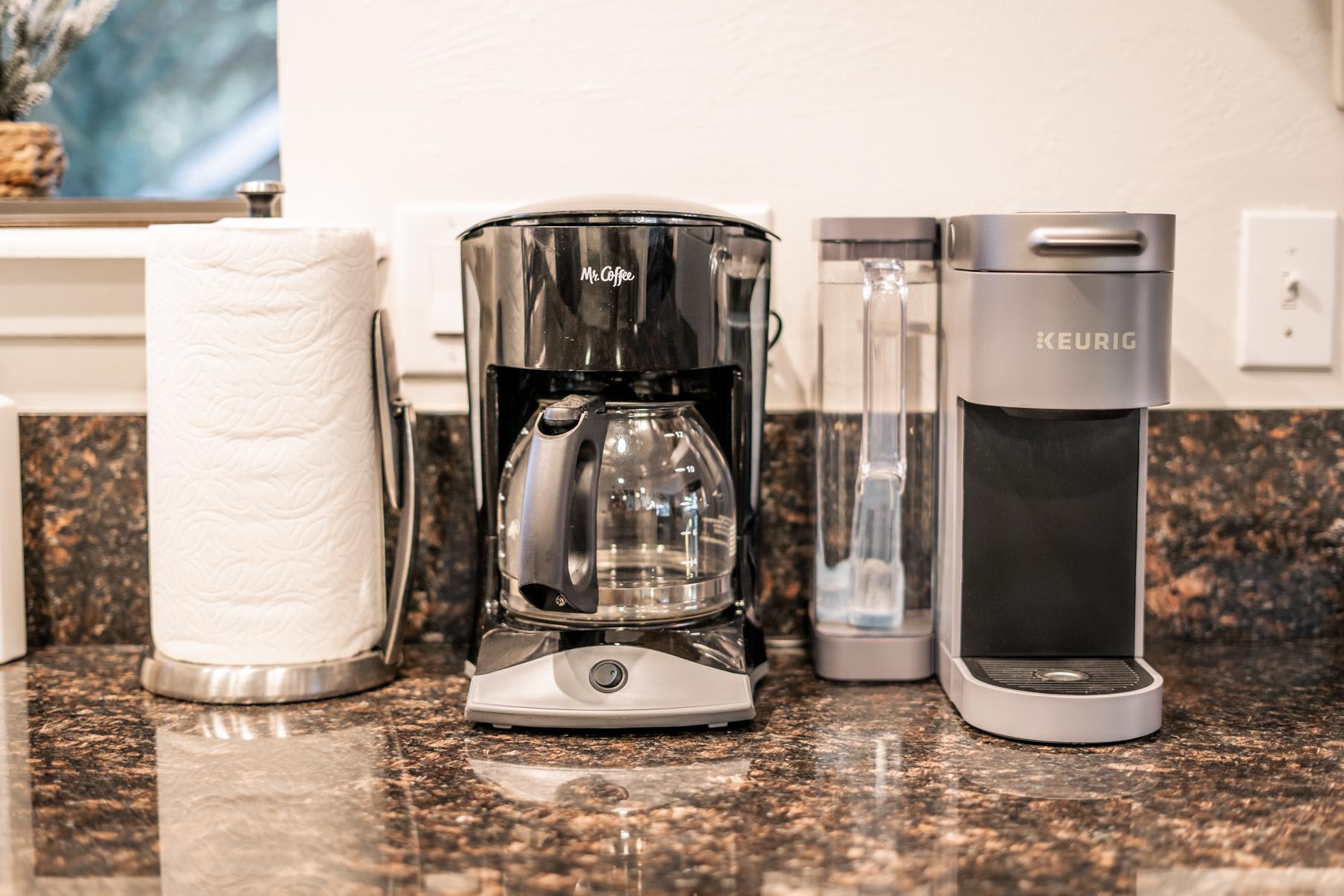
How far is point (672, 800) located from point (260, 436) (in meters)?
0.35

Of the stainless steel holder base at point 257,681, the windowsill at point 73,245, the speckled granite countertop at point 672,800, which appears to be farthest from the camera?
the windowsill at point 73,245

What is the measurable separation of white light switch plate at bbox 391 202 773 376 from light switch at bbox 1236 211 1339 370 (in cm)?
37

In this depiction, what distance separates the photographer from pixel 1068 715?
696 millimetres

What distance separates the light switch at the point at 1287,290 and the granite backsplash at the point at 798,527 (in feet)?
0.15

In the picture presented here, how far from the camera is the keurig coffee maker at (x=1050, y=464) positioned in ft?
2.22

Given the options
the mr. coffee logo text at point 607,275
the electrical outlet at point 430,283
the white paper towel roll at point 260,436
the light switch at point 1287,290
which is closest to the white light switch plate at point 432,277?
the electrical outlet at point 430,283

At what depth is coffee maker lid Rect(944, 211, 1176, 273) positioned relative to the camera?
26.5 inches

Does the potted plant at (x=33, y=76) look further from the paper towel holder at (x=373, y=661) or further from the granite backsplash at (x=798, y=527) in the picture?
the paper towel holder at (x=373, y=661)

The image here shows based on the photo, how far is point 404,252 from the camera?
2.97 ft

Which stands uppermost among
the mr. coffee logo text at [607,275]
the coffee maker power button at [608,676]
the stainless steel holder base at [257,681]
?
the mr. coffee logo text at [607,275]

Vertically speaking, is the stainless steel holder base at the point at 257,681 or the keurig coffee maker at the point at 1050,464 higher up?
the keurig coffee maker at the point at 1050,464

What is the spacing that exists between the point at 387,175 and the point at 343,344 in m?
0.20

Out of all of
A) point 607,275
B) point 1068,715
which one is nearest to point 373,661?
point 607,275

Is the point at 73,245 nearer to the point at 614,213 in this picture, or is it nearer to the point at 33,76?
the point at 33,76
